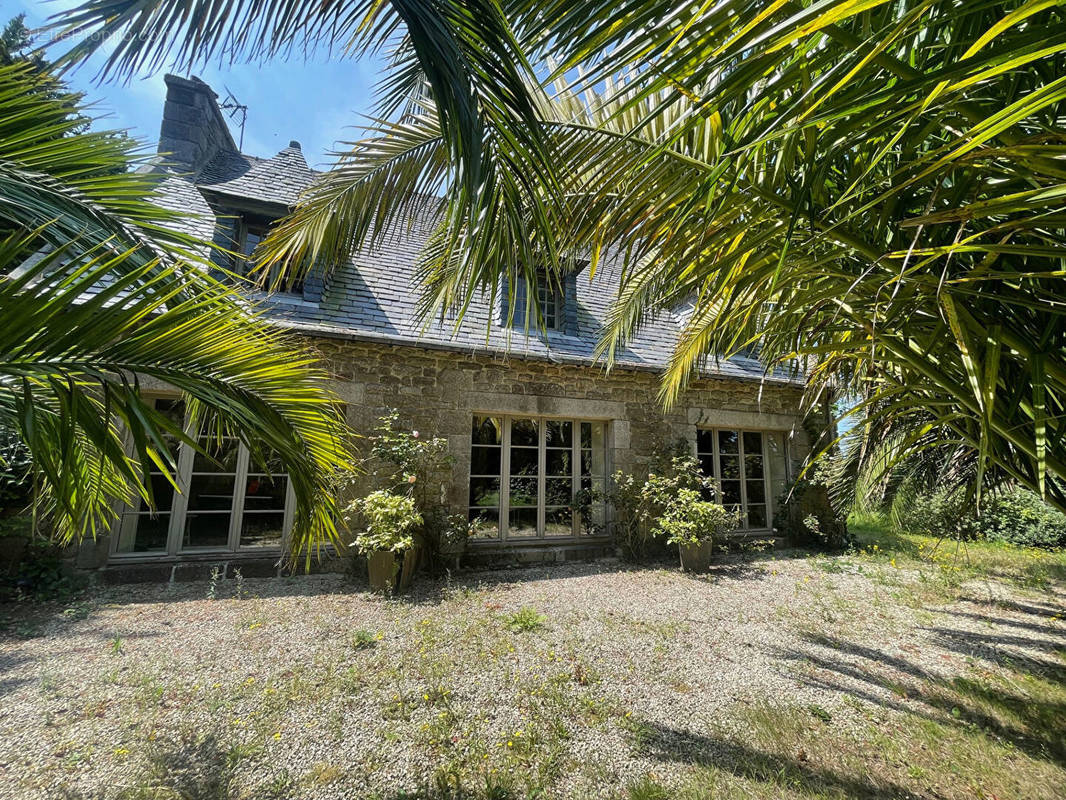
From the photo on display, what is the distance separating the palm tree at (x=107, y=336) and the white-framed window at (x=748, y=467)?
650 centimetres

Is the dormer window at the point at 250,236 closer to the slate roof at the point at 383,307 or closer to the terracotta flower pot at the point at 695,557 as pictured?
the slate roof at the point at 383,307

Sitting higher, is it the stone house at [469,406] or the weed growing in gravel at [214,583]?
the stone house at [469,406]

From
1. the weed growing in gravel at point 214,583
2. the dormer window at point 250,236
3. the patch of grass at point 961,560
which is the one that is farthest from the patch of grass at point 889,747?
the dormer window at point 250,236

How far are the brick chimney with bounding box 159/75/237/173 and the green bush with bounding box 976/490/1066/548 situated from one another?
1464cm

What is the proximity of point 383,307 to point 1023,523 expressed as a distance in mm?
11972

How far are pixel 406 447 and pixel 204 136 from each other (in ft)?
21.8

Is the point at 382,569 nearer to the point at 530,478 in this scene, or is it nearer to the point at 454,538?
the point at 454,538

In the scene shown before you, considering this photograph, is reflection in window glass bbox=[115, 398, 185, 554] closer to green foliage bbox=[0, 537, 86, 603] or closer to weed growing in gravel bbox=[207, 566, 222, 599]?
green foliage bbox=[0, 537, 86, 603]

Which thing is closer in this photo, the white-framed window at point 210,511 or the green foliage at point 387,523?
the green foliage at point 387,523

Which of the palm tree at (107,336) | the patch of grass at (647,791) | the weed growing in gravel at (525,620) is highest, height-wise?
the palm tree at (107,336)

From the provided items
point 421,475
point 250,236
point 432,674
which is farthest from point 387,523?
point 250,236

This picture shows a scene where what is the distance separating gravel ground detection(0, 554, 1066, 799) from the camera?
2.10m

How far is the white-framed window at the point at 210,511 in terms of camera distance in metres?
5.03

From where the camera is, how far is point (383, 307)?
6.27 m
